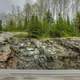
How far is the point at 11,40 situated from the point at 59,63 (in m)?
4.18

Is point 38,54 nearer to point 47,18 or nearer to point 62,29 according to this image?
point 62,29

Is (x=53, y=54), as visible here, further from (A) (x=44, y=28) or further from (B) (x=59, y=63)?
(A) (x=44, y=28)

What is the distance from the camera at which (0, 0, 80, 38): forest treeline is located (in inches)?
922

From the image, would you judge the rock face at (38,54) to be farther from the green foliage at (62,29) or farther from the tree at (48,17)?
the tree at (48,17)

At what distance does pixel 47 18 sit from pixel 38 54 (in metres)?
8.37

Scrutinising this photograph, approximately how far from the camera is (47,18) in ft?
86.3

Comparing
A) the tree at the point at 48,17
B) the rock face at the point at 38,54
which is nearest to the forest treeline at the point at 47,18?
the tree at the point at 48,17

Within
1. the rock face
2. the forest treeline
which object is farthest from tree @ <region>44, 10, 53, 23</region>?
the rock face

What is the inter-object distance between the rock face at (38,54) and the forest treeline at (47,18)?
125 inches

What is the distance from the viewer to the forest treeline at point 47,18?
76.8 feet

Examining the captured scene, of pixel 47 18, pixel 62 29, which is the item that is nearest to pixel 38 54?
pixel 62 29

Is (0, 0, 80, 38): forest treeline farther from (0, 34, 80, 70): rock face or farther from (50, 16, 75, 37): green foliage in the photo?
(0, 34, 80, 70): rock face

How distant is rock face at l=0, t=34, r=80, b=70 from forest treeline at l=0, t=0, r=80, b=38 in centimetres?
316

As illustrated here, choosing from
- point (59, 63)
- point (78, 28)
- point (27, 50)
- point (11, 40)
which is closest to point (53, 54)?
point (59, 63)
